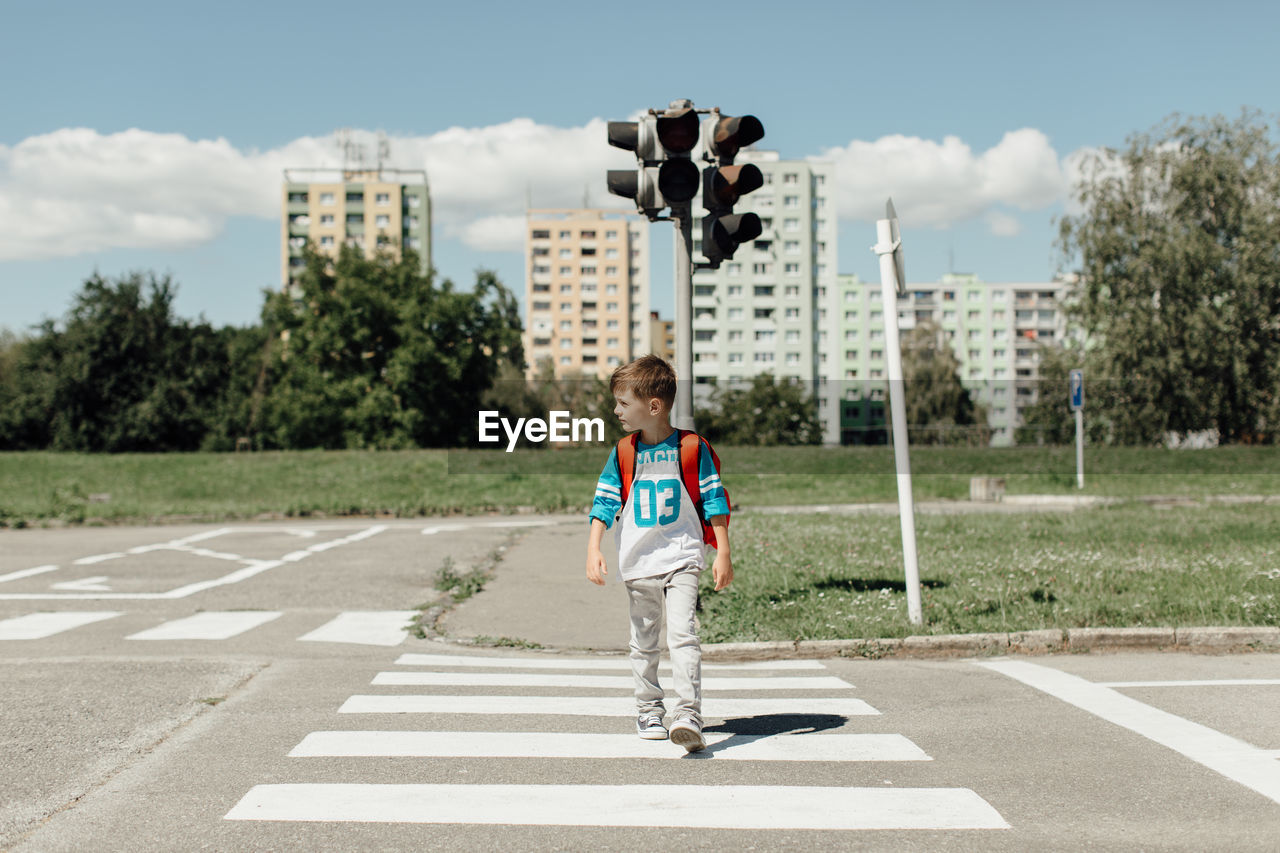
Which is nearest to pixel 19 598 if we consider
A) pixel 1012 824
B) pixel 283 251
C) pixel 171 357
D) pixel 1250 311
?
pixel 1012 824

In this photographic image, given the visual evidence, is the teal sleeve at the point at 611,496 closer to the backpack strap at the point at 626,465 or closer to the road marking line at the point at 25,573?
the backpack strap at the point at 626,465

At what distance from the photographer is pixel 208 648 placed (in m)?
8.01

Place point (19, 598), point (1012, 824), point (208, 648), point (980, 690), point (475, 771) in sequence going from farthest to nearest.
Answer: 1. point (19, 598)
2. point (208, 648)
3. point (980, 690)
4. point (475, 771)
5. point (1012, 824)

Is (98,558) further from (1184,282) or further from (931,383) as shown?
(931,383)

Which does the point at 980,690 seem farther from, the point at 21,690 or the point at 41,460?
the point at 41,460

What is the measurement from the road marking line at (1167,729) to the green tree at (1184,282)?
36.7m

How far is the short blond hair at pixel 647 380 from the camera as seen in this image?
188 inches

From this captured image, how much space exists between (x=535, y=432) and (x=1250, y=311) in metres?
39.6

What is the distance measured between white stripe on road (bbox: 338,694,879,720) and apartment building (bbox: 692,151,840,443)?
384 ft

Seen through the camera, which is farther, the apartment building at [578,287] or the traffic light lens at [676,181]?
the apartment building at [578,287]

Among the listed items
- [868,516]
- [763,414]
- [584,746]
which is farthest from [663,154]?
[763,414]

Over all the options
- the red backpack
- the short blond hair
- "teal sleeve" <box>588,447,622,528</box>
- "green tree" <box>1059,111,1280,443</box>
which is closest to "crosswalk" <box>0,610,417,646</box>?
"teal sleeve" <box>588,447,622,528</box>

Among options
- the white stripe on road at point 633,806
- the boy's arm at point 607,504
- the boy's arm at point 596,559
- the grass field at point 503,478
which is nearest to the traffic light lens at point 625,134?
the boy's arm at point 607,504

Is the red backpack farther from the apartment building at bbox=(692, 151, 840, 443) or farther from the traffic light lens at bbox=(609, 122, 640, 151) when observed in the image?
the apartment building at bbox=(692, 151, 840, 443)
